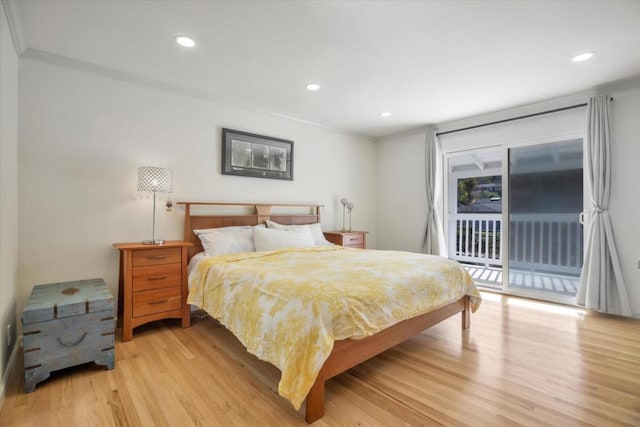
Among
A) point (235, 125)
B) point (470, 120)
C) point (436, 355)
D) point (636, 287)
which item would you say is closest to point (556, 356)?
point (436, 355)

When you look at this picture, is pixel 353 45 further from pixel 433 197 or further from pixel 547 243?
pixel 547 243

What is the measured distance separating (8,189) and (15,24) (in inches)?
44.7

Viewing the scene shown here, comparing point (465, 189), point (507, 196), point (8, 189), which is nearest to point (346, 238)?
point (507, 196)

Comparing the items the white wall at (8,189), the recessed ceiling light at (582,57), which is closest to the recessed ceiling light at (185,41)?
the white wall at (8,189)

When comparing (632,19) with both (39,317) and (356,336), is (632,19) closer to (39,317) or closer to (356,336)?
(356,336)

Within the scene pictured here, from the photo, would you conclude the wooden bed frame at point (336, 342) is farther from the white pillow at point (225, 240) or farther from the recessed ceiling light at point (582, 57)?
the recessed ceiling light at point (582, 57)

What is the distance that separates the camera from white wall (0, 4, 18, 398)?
6.06 ft

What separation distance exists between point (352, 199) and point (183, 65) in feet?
10.8

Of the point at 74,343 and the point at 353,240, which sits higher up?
the point at 353,240

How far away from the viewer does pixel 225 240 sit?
10.4 feet

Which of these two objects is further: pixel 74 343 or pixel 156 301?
pixel 156 301

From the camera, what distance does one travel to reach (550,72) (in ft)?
9.62

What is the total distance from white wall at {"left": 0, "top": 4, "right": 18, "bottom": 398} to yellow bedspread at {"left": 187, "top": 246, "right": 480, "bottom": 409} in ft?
4.00

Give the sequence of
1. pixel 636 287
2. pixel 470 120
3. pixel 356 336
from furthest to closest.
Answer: pixel 470 120 < pixel 636 287 < pixel 356 336
